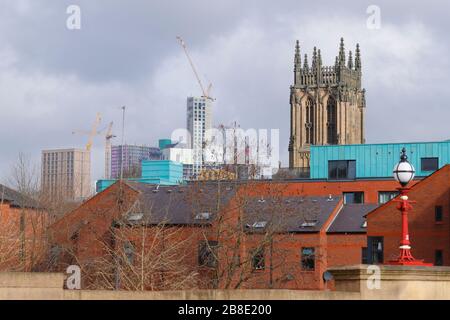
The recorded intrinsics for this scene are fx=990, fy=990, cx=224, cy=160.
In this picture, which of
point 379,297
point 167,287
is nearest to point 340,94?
point 167,287

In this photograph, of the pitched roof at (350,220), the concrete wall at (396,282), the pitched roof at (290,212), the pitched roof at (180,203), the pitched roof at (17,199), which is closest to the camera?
the concrete wall at (396,282)

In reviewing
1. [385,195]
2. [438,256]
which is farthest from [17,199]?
[385,195]

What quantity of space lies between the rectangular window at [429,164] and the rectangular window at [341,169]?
22.2 ft

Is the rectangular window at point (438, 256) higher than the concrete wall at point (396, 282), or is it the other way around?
the concrete wall at point (396, 282)

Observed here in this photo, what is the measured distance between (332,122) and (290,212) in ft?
432

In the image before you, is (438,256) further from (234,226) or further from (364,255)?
(234,226)

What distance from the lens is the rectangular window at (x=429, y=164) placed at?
317 ft

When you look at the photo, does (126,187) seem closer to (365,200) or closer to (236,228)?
(236,228)

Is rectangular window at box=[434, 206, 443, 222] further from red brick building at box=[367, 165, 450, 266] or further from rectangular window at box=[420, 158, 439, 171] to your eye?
rectangular window at box=[420, 158, 439, 171]

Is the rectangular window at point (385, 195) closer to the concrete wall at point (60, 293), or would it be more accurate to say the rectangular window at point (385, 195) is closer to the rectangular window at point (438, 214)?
the rectangular window at point (438, 214)

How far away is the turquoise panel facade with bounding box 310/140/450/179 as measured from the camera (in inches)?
3816

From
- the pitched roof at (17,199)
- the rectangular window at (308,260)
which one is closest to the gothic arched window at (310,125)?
the pitched roof at (17,199)

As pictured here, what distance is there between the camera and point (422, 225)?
67.0 meters
